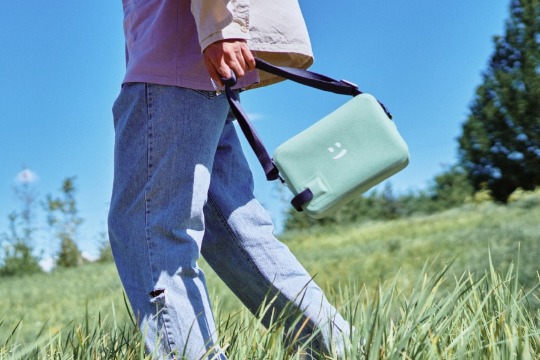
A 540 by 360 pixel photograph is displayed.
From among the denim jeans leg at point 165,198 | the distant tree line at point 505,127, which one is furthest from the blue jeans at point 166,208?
the distant tree line at point 505,127

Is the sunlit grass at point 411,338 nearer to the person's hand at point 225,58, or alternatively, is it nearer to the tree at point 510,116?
the person's hand at point 225,58

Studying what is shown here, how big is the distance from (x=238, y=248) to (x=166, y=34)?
546 millimetres

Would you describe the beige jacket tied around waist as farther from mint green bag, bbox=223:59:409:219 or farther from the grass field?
the grass field

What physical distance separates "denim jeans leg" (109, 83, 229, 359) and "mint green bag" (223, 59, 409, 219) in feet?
0.37

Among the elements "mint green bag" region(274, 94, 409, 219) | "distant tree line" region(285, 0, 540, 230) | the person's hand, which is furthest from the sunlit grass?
"distant tree line" region(285, 0, 540, 230)

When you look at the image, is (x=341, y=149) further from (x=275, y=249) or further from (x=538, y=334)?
(x=538, y=334)

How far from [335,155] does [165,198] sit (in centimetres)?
39

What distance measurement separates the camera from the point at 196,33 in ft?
5.30

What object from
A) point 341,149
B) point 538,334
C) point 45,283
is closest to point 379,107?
point 341,149

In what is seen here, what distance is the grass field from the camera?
1.46 metres

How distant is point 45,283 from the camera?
7336 millimetres

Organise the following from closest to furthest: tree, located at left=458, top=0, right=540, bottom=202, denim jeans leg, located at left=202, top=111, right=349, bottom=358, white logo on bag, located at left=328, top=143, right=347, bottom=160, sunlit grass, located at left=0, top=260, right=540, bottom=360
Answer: sunlit grass, located at left=0, top=260, right=540, bottom=360
white logo on bag, located at left=328, top=143, right=347, bottom=160
denim jeans leg, located at left=202, top=111, right=349, bottom=358
tree, located at left=458, top=0, right=540, bottom=202

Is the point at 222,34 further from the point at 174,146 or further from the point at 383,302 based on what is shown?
the point at 383,302

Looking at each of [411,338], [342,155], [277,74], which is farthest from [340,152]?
[411,338]
